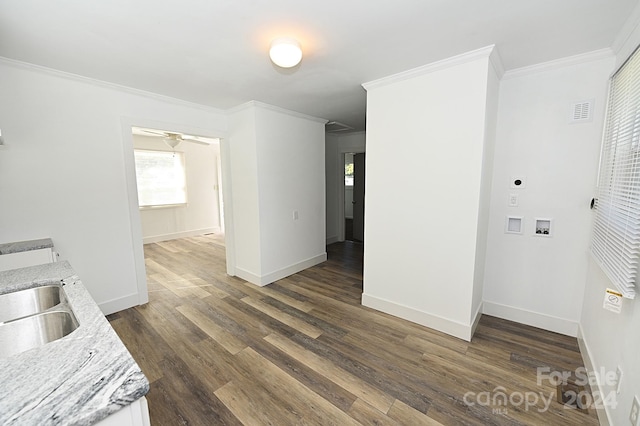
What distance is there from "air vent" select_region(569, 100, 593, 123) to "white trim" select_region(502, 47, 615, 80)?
35 centimetres

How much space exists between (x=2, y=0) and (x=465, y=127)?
3219mm

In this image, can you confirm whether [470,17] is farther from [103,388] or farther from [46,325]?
[46,325]

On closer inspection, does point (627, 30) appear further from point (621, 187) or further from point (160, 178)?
point (160, 178)

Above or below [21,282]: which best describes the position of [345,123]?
above

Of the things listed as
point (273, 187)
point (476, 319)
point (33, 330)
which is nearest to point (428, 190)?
point (476, 319)

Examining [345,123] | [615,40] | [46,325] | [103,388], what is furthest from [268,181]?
[615,40]

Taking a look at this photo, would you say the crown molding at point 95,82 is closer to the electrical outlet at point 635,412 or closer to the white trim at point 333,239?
the white trim at point 333,239

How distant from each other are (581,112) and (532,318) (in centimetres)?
197

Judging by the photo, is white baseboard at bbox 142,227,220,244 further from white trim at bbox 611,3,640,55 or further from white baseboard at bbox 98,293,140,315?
white trim at bbox 611,3,640,55

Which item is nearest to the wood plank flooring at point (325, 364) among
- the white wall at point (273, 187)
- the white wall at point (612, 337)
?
the white wall at point (612, 337)

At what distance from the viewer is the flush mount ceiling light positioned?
1906 millimetres

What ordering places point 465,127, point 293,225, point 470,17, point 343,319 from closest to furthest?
point 470,17 < point 465,127 < point 343,319 < point 293,225

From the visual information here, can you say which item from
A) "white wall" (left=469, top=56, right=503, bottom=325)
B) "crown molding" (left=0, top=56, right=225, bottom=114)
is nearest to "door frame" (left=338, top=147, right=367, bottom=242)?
"crown molding" (left=0, top=56, right=225, bottom=114)

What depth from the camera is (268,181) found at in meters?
3.69
